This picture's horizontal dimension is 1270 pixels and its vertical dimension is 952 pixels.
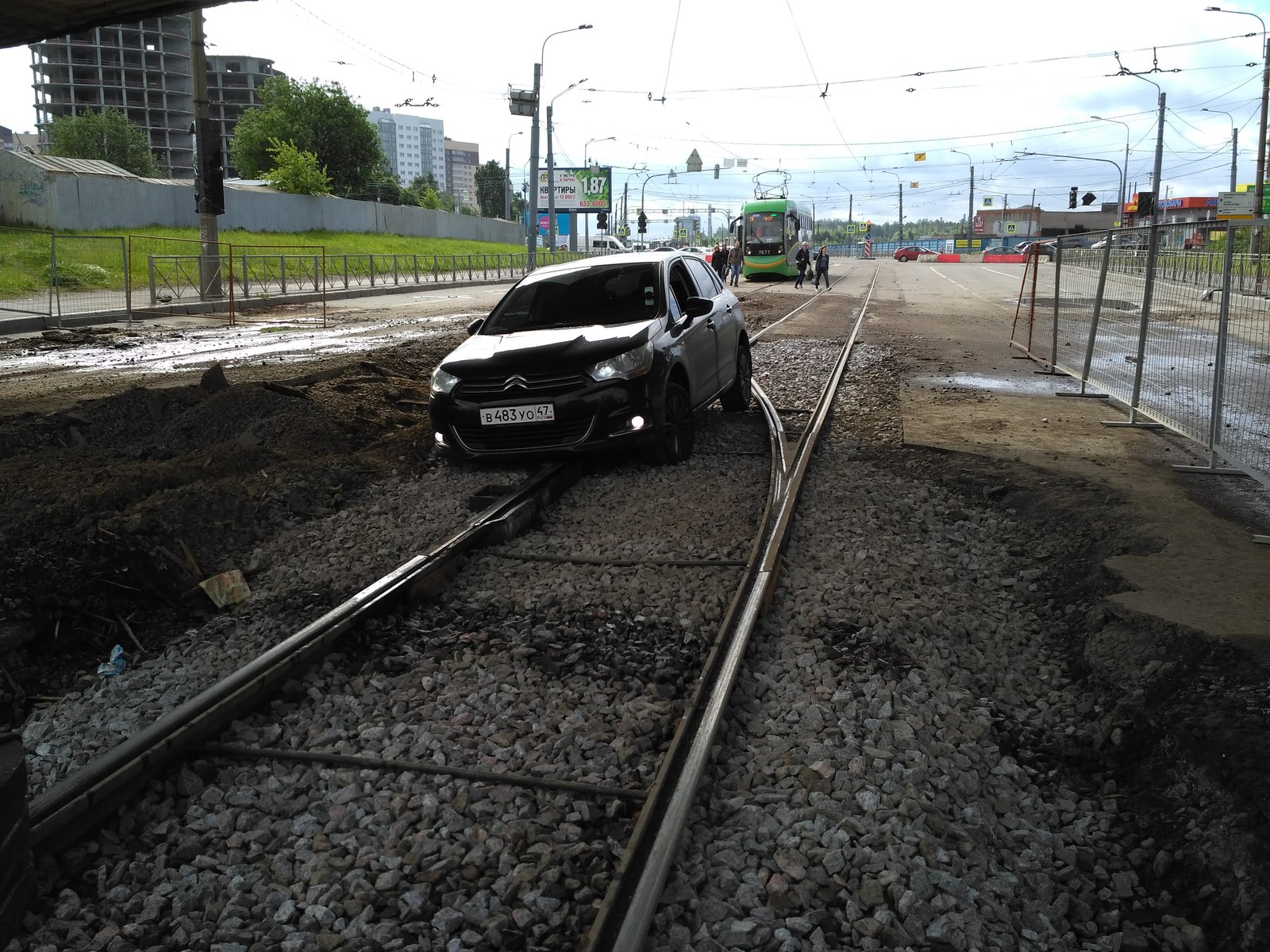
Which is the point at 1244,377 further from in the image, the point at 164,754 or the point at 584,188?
the point at 584,188

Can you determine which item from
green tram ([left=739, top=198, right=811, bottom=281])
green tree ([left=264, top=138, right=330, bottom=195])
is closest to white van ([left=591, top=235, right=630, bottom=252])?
green tram ([left=739, top=198, right=811, bottom=281])

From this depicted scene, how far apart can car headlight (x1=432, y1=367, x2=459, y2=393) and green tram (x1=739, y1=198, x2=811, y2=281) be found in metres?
37.6

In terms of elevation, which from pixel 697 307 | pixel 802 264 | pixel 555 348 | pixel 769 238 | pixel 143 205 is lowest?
pixel 555 348

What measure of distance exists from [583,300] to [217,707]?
5232 millimetres

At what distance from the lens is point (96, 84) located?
4195 inches

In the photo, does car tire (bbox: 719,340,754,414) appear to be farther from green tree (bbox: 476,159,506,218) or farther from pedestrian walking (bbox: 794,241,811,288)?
green tree (bbox: 476,159,506,218)

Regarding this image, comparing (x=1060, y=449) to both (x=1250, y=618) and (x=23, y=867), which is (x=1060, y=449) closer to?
(x=1250, y=618)

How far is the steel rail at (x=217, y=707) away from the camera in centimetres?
297

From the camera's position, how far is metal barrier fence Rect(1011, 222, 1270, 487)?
22.3 feet

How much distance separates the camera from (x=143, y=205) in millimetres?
41562

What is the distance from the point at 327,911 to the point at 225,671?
176cm

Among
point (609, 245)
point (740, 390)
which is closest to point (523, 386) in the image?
point (740, 390)

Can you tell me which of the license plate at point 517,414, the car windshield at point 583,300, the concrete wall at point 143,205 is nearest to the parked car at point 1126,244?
the car windshield at point 583,300

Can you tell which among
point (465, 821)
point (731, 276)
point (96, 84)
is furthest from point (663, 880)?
point (96, 84)
